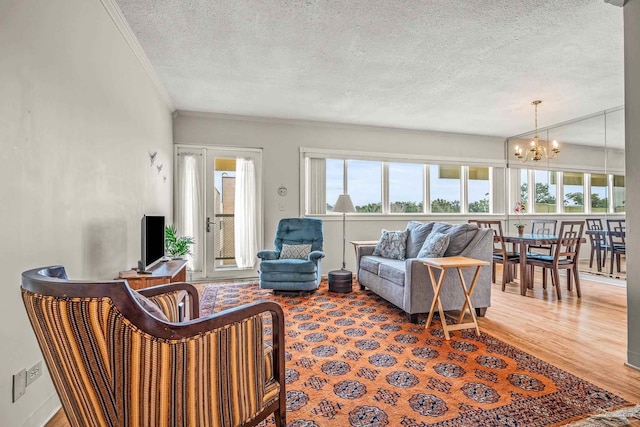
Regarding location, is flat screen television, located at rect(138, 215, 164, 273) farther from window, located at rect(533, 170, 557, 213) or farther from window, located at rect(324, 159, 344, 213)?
window, located at rect(533, 170, 557, 213)

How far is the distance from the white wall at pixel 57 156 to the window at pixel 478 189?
6.13 metres

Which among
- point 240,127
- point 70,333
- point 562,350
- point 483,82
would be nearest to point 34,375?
point 70,333

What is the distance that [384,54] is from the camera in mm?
3312

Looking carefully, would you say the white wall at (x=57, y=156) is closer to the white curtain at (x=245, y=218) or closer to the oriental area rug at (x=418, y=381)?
the oriental area rug at (x=418, y=381)

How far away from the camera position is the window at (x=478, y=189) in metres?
6.83

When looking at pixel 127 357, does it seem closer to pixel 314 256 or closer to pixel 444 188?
pixel 314 256

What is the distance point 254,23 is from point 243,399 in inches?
109

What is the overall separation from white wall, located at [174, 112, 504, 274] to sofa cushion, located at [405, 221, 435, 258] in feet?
6.29

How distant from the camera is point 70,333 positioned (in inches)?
36.2

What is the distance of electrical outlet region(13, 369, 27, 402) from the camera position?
1513mm

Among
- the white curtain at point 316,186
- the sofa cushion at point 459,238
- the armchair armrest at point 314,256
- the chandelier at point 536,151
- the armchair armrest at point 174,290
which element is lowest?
the armchair armrest at point 314,256

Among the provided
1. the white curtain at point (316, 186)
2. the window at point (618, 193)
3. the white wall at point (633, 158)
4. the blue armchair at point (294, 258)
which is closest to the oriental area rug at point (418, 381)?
the white wall at point (633, 158)

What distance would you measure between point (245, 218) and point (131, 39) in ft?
9.77

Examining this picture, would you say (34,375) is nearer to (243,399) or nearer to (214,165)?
(243,399)
